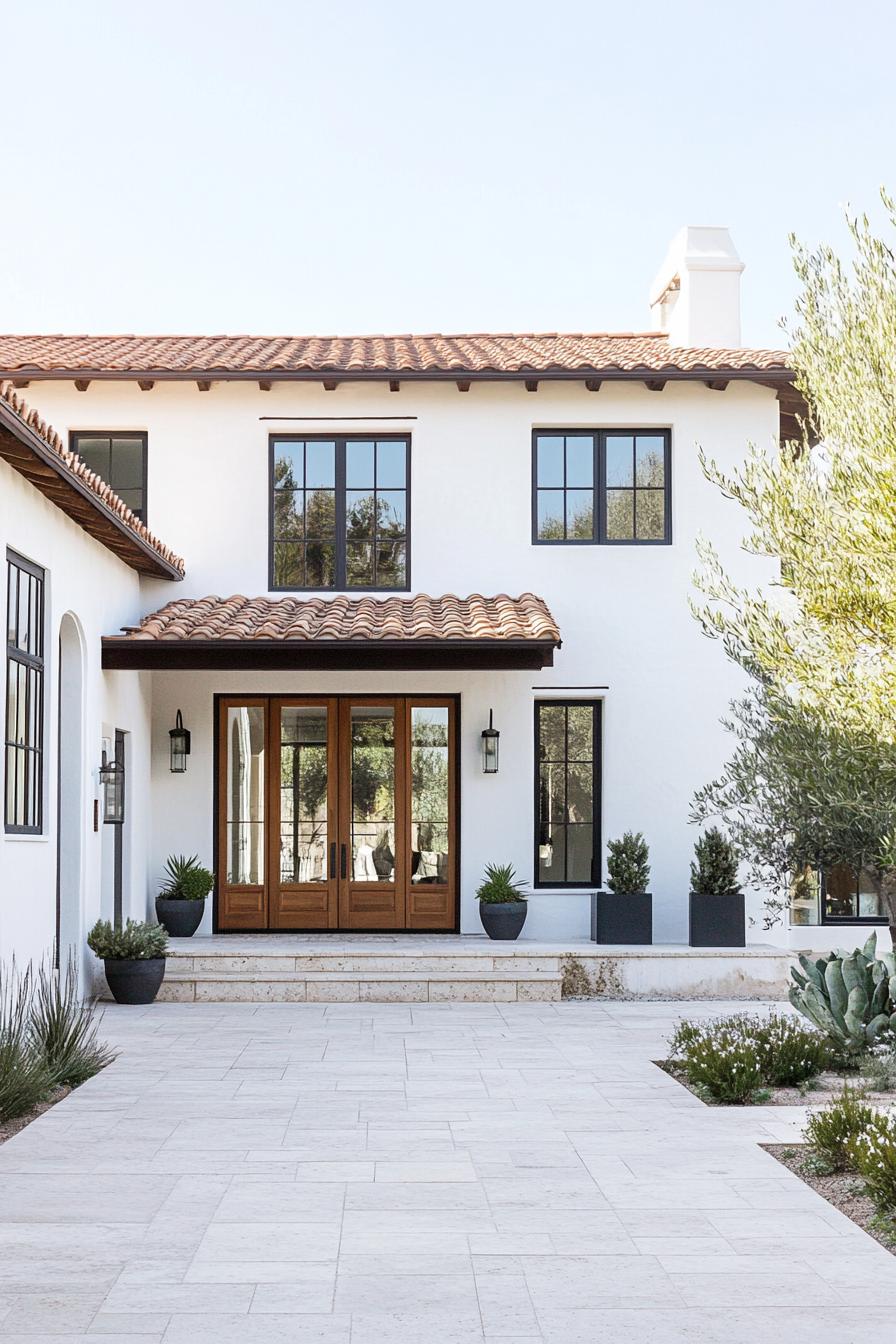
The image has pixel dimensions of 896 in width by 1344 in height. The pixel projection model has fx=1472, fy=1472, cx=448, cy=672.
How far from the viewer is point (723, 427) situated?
1568 centimetres

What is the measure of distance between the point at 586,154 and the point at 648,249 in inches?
72.8

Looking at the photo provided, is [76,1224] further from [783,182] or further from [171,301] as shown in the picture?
[171,301]

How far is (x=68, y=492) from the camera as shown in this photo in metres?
11.1

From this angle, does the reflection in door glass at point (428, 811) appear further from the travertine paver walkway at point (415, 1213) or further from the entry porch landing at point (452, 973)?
the travertine paver walkway at point (415, 1213)

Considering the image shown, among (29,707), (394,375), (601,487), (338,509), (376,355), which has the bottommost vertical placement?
(29,707)

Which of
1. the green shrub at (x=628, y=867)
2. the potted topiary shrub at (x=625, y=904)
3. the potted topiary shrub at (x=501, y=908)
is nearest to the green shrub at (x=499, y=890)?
the potted topiary shrub at (x=501, y=908)

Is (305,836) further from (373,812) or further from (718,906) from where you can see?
(718,906)

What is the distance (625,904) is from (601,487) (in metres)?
4.43

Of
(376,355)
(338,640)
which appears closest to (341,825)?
(338,640)

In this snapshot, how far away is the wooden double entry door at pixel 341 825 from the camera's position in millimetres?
15406

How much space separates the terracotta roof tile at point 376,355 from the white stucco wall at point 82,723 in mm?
2528

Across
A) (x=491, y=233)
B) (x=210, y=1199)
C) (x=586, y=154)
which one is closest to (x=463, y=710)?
(x=586, y=154)

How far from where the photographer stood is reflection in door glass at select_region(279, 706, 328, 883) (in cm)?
1543

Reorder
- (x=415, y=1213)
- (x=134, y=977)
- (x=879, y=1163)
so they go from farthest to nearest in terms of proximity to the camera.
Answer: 1. (x=134, y=977)
2. (x=415, y=1213)
3. (x=879, y=1163)
